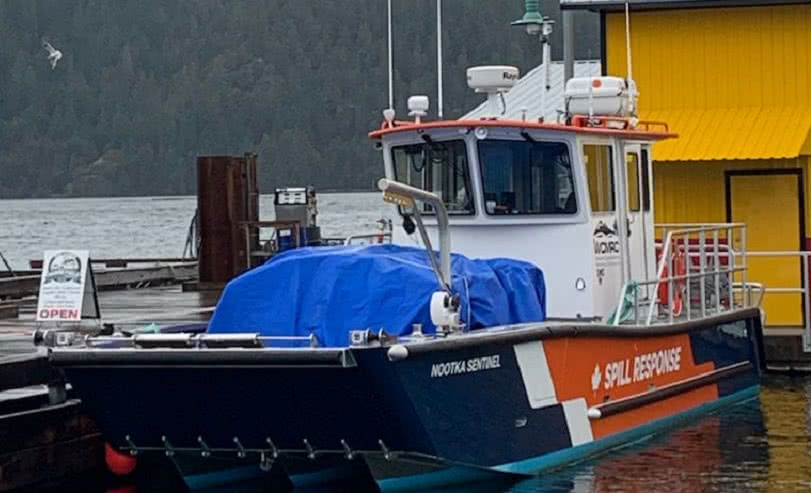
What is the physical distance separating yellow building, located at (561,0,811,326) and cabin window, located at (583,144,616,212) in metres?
4.04

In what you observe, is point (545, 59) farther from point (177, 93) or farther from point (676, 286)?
point (177, 93)

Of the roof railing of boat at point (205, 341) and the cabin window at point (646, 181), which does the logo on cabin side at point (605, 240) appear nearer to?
the cabin window at point (646, 181)

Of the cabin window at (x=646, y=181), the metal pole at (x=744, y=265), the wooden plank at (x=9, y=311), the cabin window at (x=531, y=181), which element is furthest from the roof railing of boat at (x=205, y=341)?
the wooden plank at (x=9, y=311)

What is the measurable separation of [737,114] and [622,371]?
251 inches

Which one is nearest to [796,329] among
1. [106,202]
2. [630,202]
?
[630,202]

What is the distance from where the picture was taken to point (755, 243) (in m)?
20.9

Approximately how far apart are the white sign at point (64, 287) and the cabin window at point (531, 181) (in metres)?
3.44

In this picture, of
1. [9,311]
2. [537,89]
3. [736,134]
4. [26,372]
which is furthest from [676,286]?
[9,311]

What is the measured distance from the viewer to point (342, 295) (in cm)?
1376

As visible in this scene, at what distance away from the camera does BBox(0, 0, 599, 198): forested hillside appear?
444ft

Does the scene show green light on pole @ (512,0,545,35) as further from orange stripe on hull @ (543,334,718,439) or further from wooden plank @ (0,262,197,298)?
wooden plank @ (0,262,197,298)

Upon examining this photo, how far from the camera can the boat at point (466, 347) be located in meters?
13.1

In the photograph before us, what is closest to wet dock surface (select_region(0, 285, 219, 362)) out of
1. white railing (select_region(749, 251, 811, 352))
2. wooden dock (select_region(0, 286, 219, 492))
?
wooden dock (select_region(0, 286, 219, 492))

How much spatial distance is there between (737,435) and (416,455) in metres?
4.40
